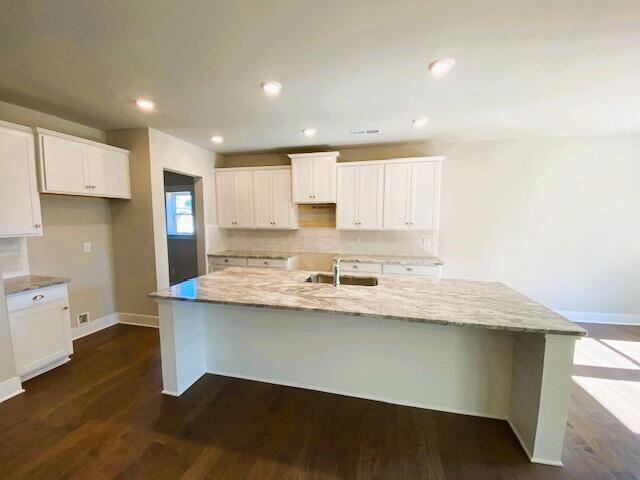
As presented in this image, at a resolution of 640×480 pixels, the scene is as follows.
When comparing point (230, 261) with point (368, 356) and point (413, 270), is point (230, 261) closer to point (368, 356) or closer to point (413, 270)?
point (413, 270)

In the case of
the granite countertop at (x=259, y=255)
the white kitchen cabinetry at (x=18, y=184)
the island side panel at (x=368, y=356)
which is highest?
the white kitchen cabinetry at (x=18, y=184)

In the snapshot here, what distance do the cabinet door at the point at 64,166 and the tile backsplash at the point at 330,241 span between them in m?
2.09

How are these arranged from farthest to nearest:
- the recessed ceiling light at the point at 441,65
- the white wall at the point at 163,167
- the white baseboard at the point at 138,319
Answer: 1. the white baseboard at the point at 138,319
2. the white wall at the point at 163,167
3. the recessed ceiling light at the point at 441,65

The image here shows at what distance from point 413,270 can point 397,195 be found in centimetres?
108

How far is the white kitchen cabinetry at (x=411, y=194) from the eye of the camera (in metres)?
3.70

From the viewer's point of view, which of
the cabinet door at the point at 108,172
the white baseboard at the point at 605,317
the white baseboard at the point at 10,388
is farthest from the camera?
the white baseboard at the point at 605,317

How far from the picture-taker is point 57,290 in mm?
2572

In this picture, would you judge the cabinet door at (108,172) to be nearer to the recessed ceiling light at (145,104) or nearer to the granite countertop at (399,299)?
the recessed ceiling light at (145,104)

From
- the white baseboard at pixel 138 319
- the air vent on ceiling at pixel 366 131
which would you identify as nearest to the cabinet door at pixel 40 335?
the white baseboard at pixel 138 319

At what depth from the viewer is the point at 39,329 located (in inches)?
95.4

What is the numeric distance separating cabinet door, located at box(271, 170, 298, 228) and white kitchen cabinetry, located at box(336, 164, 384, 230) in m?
0.77

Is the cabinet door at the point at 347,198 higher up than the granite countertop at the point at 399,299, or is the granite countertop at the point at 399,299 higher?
the cabinet door at the point at 347,198

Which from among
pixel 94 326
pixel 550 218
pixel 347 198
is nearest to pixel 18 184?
pixel 94 326

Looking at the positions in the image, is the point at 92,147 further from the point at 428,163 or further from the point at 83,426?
the point at 428,163
